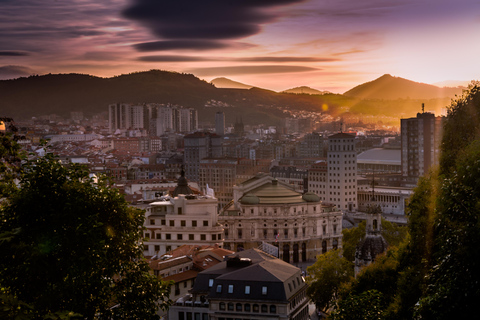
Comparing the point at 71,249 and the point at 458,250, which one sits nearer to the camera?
the point at 458,250

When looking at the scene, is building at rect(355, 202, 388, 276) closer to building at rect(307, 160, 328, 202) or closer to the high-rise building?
building at rect(307, 160, 328, 202)

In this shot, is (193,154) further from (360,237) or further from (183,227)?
(183,227)

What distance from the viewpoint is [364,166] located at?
579ft

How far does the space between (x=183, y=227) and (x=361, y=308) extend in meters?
31.3

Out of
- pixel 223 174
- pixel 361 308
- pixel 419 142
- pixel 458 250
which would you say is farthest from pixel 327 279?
pixel 223 174

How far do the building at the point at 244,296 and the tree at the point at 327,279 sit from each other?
7.33 m

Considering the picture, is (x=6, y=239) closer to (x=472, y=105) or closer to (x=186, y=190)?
(x=472, y=105)

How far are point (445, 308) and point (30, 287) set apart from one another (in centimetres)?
1352

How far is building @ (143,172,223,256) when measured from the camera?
55.7m

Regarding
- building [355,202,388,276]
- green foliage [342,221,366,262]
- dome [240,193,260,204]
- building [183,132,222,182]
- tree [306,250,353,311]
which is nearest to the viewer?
building [355,202,388,276]

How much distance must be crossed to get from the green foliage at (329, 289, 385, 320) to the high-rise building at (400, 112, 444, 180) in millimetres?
106264

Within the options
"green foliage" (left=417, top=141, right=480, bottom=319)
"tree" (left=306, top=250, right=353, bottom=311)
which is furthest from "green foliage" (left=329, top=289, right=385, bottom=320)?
"tree" (left=306, top=250, right=353, bottom=311)

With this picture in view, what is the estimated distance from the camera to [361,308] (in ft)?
85.1

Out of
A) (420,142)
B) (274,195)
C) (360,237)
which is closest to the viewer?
(360,237)
